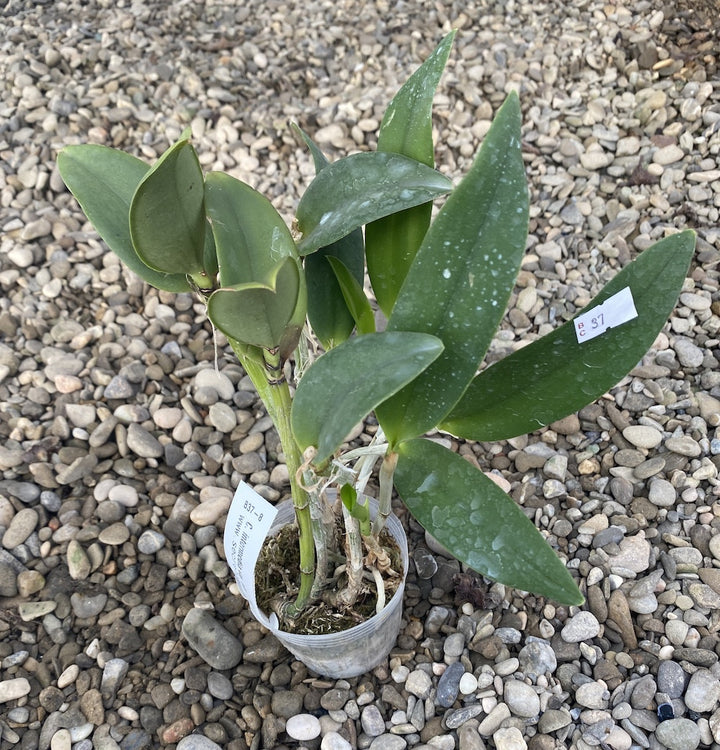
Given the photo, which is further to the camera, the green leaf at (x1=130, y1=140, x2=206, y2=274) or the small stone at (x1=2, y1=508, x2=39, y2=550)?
the small stone at (x1=2, y1=508, x2=39, y2=550)

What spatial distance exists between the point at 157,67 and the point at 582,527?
5.51 feet

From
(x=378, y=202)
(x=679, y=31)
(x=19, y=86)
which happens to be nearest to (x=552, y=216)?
(x=679, y=31)

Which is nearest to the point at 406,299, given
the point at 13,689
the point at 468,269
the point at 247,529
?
the point at 468,269

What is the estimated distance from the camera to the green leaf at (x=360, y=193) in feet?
2.25

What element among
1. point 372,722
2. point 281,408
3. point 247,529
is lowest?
point 372,722

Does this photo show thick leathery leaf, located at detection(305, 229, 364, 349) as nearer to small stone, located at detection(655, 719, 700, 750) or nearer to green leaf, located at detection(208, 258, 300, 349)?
green leaf, located at detection(208, 258, 300, 349)

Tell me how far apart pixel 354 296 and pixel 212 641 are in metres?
0.58

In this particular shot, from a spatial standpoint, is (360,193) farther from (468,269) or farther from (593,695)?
(593,695)

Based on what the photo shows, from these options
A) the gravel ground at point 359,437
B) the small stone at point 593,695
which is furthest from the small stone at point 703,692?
the small stone at point 593,695

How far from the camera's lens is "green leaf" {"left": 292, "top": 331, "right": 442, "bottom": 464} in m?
0.56

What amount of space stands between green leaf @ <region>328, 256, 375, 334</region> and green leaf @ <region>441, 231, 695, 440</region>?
0.53 ft

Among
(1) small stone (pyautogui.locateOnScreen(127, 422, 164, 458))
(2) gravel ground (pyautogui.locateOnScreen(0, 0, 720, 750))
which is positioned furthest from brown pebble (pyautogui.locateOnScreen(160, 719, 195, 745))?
(1) small stone (pyautogui.locateOnScreen(127, 422, 164, 458))

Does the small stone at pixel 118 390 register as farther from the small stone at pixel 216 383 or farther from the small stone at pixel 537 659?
the small stone at pixel 537 659

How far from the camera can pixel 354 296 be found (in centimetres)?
81
